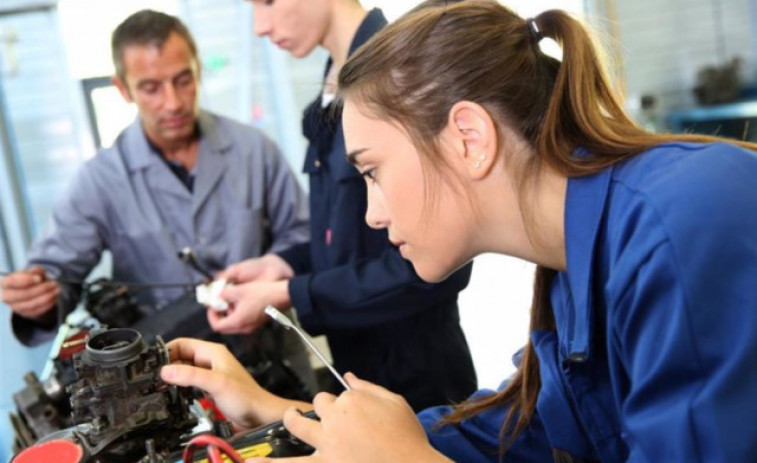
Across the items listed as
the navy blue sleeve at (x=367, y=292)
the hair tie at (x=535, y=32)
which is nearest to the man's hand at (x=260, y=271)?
the navy blue sleeve at (x=367, y=292)

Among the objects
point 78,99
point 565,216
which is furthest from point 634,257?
point 78,99

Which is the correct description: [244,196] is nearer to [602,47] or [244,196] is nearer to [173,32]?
[173,32]

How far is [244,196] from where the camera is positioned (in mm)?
1934

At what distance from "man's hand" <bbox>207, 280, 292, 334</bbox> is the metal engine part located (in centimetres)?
49

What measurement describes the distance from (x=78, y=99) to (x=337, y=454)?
3.08m

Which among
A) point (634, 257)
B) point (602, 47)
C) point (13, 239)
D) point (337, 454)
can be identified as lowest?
point (13, 239)

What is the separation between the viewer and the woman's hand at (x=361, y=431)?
82 cm

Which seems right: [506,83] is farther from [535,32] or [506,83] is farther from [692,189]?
[692,189]

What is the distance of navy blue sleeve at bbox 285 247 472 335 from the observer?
1.37 m

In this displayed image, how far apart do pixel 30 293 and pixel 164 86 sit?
58cm

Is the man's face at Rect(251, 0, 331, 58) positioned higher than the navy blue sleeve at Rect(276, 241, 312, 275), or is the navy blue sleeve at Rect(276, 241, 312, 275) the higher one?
the man's face at Rect(251, 0, 331, 58)

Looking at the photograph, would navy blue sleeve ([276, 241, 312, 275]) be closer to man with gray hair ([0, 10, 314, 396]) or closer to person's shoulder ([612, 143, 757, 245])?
man with gray hair ([0, 10, 314, 396])

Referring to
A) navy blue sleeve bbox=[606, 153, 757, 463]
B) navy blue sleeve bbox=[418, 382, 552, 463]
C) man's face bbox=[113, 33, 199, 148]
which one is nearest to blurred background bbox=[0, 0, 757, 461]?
man's face bbox=[113, 33, 199, 148]

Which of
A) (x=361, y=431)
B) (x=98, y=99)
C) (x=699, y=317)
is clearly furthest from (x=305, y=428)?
(x=98, y=99)
